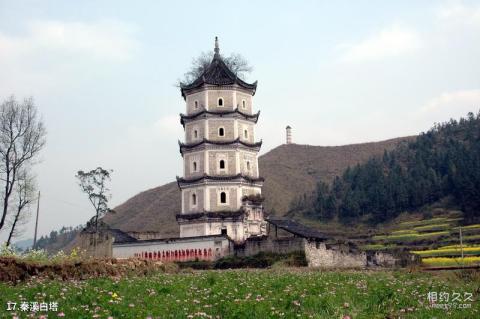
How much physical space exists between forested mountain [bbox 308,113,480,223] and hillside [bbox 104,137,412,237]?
11388mm

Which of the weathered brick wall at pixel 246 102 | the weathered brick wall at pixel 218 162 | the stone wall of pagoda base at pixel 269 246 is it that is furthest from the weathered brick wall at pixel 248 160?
the stone wall of pagoda base at pixel 269 246

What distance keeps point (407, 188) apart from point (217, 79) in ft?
138

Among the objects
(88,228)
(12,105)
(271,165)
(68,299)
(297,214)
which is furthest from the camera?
(271,165)

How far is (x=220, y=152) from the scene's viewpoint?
44.2 metres

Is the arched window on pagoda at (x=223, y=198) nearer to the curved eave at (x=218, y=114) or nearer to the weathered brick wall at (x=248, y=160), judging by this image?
the weathered brick wall at (x=248, y=160)

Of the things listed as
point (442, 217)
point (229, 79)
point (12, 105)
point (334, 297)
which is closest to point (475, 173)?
point (442, 217)

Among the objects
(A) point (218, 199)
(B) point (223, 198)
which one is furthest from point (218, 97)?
(A) point (218, 199)

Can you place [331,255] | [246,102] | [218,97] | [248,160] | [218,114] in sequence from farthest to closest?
[246,102] → [218,97] → [248,160] → [218,114] → [331,255]

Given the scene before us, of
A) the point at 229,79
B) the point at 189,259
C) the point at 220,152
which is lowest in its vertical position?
the point at 189,259

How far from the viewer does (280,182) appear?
390 feet

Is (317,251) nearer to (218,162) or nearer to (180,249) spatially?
(180,249)

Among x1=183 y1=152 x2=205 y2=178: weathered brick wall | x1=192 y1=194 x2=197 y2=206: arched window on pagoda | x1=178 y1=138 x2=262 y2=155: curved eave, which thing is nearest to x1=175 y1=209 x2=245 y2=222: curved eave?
x1=192 y1=194 x2=197 y2=206: arched window on pagoda

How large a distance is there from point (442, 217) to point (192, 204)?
1446 inches

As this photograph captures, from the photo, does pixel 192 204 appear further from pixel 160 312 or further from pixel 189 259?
pixel 160 312
